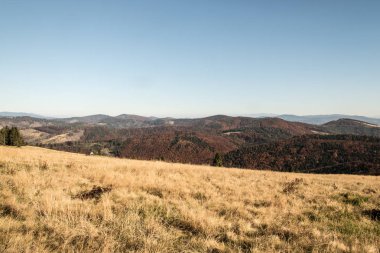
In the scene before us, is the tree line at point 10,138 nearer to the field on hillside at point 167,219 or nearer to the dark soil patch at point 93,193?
the field on hillside at point 167,219

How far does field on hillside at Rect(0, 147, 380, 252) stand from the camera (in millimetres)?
4637

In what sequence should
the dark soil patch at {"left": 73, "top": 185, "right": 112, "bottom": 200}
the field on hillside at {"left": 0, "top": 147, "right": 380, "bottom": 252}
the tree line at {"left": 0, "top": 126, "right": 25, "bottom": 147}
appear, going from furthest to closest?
the tree line at {"left": 0, "top": 126, "right": 25, "bottom": 147} → the dark soil patch at {"left": 73, "top": 185, "right": 112, "bottom": 200} → the field on hillside at {"left": 0, "top": 147, "right": 380, "bottom": 252}

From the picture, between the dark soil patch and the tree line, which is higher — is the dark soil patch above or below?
above

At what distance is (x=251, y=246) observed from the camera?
4.98 meters

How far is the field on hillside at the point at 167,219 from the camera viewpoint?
464 cm

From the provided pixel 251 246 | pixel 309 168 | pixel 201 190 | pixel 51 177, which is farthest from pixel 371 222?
pixel 309 168

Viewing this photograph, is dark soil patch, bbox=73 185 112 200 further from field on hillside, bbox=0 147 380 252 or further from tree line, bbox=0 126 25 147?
tree line, bbox=0 126 25 147

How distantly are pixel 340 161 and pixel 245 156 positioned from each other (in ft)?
205

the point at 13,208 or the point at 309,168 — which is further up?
the point at 13,208

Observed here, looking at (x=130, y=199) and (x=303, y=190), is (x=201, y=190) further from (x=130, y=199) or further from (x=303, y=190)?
(x=303, y=190)

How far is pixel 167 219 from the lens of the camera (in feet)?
20.7

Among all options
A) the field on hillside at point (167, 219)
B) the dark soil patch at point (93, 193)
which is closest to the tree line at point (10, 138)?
the field on hillside at point (167, 219)

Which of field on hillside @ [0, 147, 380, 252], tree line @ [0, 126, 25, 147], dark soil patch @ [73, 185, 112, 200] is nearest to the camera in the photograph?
field on hillside @ [0, 147, 380, 252]

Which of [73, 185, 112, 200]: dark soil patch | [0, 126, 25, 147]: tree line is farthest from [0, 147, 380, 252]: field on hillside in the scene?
[0, 126, 25, 147]: tree line
